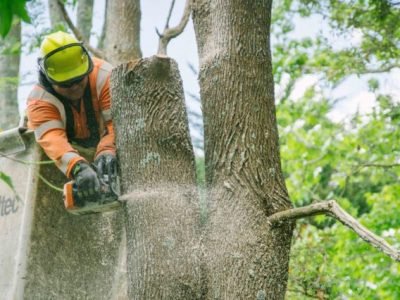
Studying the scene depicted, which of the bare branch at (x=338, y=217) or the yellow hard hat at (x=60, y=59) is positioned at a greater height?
the yellow hard hat at (x=60, y=59)

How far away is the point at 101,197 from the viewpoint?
116 inches

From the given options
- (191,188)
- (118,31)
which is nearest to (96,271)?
(191,188)

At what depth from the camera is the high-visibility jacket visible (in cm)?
308

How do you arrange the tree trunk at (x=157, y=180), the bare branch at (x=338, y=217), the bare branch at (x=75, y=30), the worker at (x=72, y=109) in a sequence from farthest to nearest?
the bare branch at (x=75, y=30) < the worker at (x=72, y=109) < the tree trunk at (x=157, y=180) < the bare branch at (x=338, y=217)

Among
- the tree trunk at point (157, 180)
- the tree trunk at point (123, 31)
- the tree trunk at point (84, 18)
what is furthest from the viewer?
the tree trunk at point (84, 18)

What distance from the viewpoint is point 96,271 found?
3.61 m

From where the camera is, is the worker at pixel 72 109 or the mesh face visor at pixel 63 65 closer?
the worker at pixel 72 109

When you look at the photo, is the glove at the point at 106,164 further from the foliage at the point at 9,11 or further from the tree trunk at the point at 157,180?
the foliage at the point at 9,11

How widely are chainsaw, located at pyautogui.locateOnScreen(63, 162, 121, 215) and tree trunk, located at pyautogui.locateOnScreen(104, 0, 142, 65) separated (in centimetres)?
187

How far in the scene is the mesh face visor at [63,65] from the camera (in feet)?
10.6

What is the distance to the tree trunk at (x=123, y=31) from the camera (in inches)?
187

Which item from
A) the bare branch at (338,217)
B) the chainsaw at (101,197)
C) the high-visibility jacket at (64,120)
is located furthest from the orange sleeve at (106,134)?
the bare branch at (338,217)

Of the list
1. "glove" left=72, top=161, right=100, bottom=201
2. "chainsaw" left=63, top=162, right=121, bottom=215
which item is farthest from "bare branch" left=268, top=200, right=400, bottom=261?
"glove" left=72, top=161, right=100, bottom=201

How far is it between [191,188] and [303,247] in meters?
2.93
